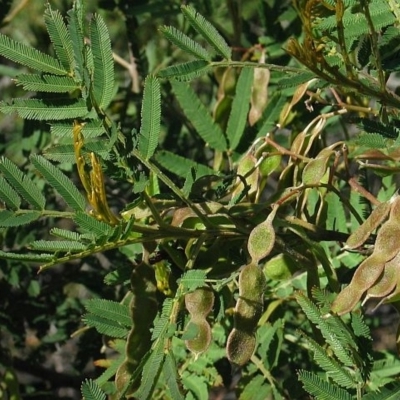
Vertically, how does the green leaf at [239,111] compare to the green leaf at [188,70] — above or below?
below

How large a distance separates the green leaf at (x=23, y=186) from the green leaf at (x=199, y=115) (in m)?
0.32

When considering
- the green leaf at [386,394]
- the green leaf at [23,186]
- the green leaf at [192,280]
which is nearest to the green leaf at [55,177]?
the green leaf at [23,186]

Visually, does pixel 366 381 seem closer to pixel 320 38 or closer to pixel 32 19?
pixel 320 38

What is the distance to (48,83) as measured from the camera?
946 mm

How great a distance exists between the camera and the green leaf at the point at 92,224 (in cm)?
86

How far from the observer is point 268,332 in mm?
1234

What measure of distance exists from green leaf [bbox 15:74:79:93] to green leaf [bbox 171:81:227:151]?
0.28 m

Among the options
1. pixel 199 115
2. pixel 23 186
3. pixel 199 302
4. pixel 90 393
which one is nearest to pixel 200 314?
pixel 199 302

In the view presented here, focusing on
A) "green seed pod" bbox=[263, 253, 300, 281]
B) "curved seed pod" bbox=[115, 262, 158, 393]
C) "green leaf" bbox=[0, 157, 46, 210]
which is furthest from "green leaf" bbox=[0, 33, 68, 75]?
"green seed pod" bbox=[263, 253, 300, 281]

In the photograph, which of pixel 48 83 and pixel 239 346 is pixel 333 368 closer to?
pixel 239 346

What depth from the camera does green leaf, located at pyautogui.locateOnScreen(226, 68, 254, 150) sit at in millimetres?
1248

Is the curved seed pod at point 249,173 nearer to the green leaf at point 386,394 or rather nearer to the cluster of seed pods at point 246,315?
the cluster of seed pods at point 246,315

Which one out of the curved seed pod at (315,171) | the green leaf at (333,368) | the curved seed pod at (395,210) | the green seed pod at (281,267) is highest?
the curved seed pod at (315,171)

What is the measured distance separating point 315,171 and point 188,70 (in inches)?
7.6
